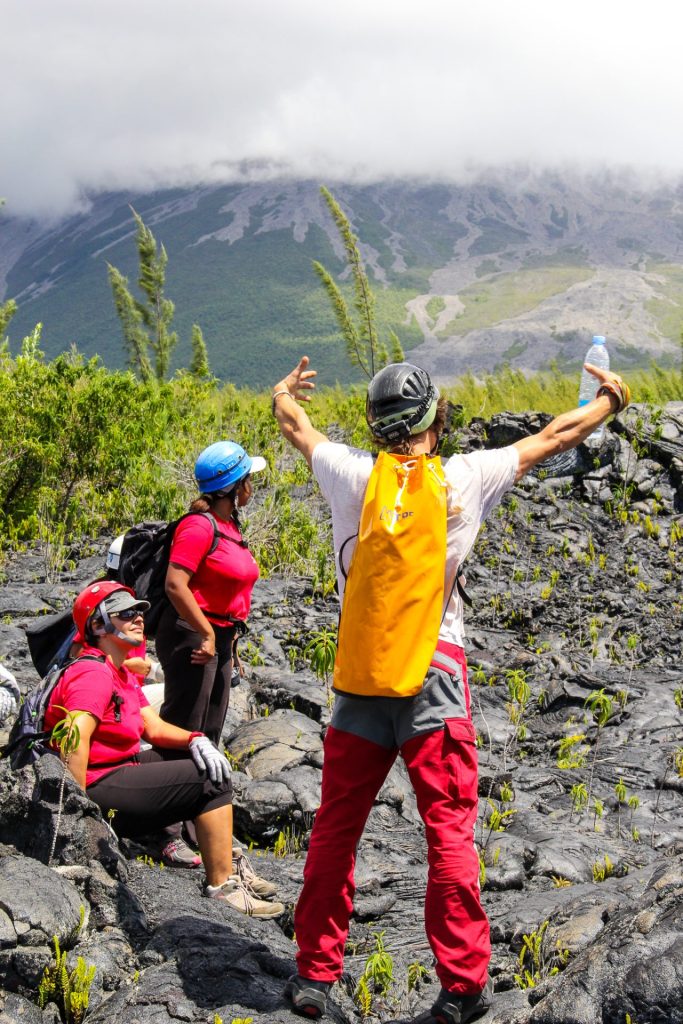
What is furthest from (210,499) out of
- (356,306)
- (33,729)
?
(356,306)

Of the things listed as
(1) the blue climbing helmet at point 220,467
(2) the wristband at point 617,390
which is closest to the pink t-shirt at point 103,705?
(1) the blue climbing helmet at point 220,467

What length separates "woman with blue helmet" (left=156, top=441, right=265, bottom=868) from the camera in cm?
459

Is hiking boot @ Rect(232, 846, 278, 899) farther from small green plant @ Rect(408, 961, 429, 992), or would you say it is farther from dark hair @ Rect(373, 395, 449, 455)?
dark hair @ Rect(373, 395, 449, 455)

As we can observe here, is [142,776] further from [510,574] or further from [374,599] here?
[510,574]

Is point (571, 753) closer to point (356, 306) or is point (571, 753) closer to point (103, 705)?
point (103, 705)

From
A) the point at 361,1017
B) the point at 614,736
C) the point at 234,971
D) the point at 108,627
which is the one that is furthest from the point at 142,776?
the point at 614,736

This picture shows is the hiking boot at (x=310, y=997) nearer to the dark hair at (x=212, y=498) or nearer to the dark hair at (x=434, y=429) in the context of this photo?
the dark hair at (x=434, y=429)

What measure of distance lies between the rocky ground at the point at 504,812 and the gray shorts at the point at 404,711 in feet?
2.69

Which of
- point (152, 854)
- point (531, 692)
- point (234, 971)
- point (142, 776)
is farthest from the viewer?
point (531, 692)

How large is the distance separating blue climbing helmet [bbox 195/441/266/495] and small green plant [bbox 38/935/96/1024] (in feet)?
7.42

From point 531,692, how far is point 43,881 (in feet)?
17.2

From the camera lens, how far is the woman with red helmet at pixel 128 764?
13.0 ft

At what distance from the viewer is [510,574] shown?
9953 millimetres

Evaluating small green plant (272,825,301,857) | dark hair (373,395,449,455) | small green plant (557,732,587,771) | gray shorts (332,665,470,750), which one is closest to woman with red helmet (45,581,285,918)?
small green plant (272,825,301,857)
